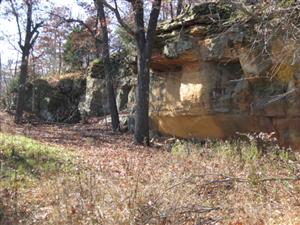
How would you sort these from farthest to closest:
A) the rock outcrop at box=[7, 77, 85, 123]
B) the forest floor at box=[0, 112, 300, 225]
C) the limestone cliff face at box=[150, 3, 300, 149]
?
the rock outcrop at box=[7, 77, 85, 123], the limestone cliff face at box=[150, 3, 300, 149], the forest floor at box=[0, 112, 300, 225]

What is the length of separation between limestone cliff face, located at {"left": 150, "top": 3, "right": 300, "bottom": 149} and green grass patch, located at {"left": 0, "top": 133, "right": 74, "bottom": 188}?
5.83 metres

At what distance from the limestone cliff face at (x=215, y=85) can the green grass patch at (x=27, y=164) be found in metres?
5.83

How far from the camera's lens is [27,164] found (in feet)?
31.2

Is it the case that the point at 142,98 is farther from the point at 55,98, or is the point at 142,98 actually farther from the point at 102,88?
the point at 55,98

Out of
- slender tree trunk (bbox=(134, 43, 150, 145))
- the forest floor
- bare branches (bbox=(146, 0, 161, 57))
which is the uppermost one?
bare branches (bbox=(146, 0, 161, 57))

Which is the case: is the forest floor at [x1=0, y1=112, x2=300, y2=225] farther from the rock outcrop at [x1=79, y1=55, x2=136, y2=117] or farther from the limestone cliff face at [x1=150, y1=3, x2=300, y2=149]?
the rock outcrop at [x1=79, y1=55, x2=136, y2=117]

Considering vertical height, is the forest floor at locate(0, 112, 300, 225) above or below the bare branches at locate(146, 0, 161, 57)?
below

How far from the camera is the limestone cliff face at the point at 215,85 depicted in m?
13.7

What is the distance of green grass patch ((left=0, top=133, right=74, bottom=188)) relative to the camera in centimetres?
806

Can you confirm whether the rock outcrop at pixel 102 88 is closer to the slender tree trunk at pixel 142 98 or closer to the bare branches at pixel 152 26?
the slender tree trunk at pixel 142 98

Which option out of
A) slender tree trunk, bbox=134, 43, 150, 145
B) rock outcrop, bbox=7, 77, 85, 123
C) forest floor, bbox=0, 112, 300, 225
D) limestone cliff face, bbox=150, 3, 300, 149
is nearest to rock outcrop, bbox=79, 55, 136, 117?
rock outcrop, bbox=7, 77, 85, 123

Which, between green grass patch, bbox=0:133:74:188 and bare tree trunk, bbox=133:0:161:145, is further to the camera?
bare tree trunk, bbox=133:0:161:145

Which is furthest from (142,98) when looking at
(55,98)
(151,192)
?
(55,98)

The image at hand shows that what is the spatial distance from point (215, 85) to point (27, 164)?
809 cm
